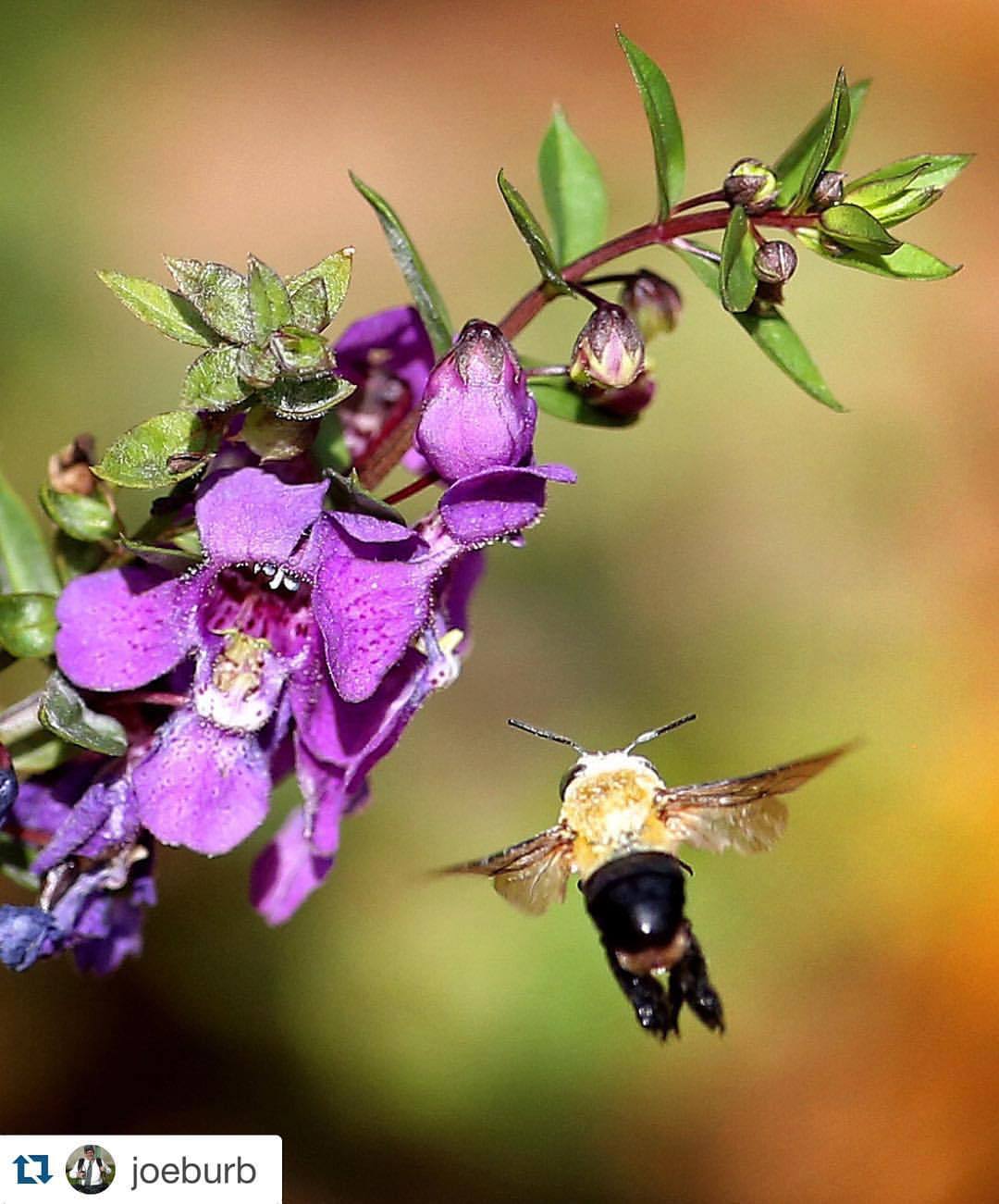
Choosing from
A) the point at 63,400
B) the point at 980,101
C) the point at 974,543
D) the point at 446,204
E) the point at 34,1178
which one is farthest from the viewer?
the point at 980,101

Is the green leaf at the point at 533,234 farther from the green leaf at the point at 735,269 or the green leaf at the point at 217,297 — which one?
the green leaf at the point at 217,297

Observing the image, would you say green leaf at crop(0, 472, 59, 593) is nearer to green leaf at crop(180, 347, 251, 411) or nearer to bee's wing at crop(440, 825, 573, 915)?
green leaf at crop(180, 347, 251, 411)

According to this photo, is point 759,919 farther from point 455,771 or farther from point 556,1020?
point 455,771

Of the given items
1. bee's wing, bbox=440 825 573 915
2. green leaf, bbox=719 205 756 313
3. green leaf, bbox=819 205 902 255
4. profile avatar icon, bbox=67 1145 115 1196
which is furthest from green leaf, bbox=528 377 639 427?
profile avatar icon, bbox=67 1145 115 1196

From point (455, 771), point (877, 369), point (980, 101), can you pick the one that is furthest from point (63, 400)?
point (980, 101)

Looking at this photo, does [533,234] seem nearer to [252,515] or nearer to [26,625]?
[252,515]

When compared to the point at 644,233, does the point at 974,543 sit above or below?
above

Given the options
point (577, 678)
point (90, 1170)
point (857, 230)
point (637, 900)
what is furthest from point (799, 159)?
point (577, 678)
